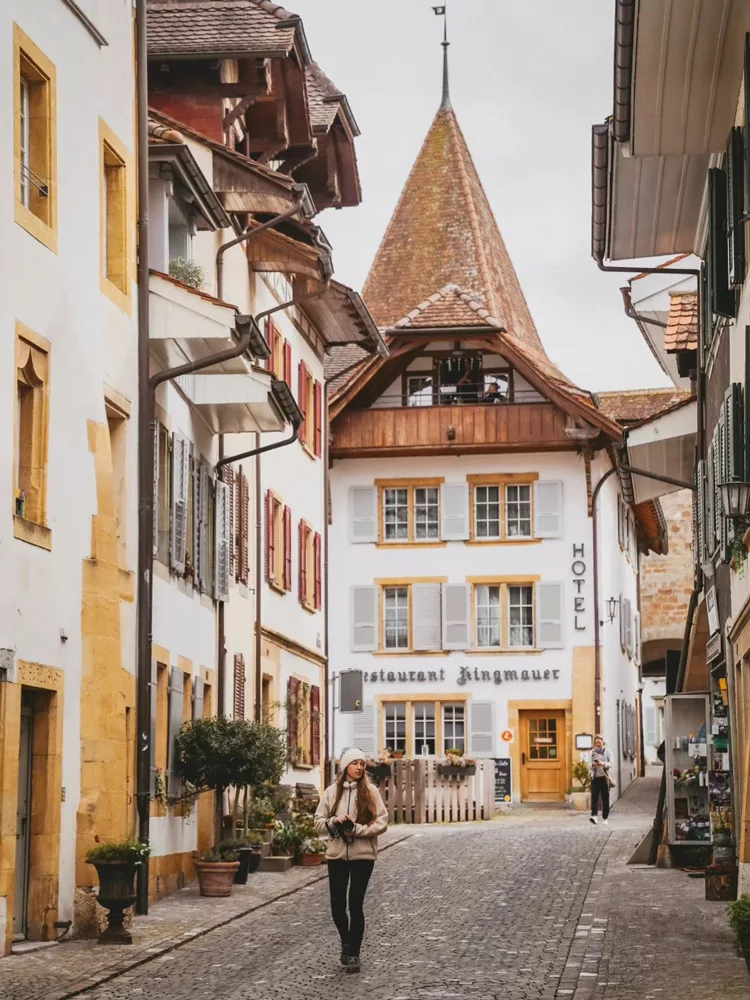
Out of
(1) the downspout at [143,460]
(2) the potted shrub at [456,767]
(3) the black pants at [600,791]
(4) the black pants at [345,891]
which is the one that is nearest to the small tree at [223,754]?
(1) the downspout at [143,460]

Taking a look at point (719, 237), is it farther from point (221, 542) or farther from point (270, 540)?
point (270, 540)

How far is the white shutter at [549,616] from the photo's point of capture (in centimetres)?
4050

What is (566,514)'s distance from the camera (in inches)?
1620

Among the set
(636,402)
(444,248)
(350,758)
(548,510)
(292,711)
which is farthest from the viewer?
(636,402)

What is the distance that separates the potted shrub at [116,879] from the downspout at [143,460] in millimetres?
2766

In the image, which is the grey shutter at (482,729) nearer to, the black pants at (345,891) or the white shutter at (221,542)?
the white shutter at (221,542)

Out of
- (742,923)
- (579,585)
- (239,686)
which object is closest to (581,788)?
(579,585)

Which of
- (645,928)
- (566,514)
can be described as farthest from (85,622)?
(566,514)

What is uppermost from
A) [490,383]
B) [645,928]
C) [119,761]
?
[490,383]

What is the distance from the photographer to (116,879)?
1400cm

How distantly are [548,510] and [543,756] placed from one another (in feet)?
17.8

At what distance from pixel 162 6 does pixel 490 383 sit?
19.1 m

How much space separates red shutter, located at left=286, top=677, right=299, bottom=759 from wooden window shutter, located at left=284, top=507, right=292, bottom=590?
1.50 metres

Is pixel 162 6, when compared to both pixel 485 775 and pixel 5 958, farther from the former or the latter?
pixel 485 775
